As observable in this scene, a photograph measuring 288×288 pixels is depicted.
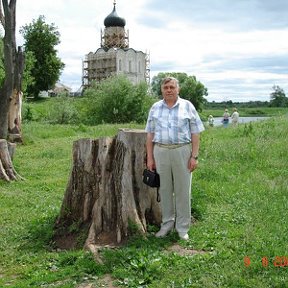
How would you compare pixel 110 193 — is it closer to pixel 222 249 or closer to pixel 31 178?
pixel 222 249

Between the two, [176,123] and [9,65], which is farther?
[9,65]

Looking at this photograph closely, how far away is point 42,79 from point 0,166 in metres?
46.9

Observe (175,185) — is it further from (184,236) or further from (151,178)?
(184,236)

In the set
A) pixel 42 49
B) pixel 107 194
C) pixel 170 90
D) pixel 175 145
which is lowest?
pixel 107 194

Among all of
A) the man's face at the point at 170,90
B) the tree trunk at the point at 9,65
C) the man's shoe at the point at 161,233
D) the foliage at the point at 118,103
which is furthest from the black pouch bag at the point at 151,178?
the foliage at the point at 118,103

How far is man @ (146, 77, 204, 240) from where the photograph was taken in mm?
5973

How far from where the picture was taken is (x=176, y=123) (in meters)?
5.95

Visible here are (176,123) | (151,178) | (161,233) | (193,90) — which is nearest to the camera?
(176,123)

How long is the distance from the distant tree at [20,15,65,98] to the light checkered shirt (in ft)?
167

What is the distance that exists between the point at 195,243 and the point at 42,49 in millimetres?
52487

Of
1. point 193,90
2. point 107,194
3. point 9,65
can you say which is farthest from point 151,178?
point 193,90

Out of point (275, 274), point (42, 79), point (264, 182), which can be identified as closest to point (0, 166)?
point (264, 182)

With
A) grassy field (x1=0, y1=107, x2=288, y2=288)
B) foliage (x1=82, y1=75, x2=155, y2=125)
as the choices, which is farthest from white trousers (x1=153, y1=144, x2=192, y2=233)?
foliage (x1=82, y1=75, x2=155, y2=125)

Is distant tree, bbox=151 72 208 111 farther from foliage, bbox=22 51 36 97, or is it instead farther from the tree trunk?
the tree trunk
